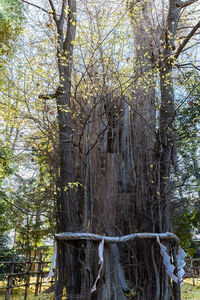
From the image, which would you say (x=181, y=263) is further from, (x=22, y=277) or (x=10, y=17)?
(x=10, y=17)

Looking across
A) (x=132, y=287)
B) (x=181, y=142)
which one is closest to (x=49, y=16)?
(x=181, y=142)

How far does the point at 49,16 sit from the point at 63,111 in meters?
1.70

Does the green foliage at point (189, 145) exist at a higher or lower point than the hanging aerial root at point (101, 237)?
higher

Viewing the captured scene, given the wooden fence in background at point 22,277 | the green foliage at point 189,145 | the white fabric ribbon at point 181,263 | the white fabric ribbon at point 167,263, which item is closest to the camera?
the white fabric ribbon at point 167,263

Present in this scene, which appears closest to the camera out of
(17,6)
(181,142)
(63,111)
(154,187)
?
(154,187)

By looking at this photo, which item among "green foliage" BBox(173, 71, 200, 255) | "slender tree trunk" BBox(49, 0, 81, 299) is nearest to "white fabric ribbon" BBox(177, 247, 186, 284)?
"slender tree trunk" BBox(49, 0, 81, 299)

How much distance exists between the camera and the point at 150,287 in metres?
2.54

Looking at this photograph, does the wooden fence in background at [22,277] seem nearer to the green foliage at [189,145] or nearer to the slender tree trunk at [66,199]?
the slender tree trunk at [66,199]

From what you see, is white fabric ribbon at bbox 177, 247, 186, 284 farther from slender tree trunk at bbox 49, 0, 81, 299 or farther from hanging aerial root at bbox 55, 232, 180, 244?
slender tree trunk at bbox 49, 0, 81, 299

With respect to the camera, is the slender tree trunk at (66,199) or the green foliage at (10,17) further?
the green foliage at (10,17)

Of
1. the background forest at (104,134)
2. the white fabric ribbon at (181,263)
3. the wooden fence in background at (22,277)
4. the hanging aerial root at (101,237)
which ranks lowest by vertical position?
the wooden fence in background at (22,277)

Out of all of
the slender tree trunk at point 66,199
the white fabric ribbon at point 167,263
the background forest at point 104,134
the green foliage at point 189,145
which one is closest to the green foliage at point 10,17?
the background forest at point 104,134

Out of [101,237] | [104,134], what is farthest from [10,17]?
[101,237]

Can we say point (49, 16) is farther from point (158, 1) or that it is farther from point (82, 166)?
Answer: point (82, 166)
